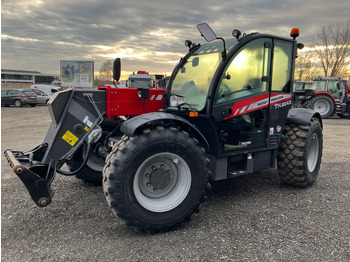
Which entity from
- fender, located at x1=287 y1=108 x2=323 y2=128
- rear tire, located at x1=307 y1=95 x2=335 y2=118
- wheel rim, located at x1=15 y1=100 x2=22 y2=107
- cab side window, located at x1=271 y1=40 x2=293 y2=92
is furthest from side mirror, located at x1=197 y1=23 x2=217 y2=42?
wheel rim, located at x1=15 y1=100 x2=22 y2=107

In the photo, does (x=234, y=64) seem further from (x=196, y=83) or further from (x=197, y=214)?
(x=197, y=214)

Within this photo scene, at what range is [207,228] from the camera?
10.8 ft

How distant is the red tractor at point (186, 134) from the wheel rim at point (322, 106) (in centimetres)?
1228

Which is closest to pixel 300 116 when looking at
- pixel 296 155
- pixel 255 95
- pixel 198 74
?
pixel 296 155

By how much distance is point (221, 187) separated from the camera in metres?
4.61

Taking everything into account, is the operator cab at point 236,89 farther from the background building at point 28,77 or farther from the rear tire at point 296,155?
the background building at point 28,77

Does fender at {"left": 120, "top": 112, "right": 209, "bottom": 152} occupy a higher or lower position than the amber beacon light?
lower

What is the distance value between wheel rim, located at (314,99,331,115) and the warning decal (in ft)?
49.9

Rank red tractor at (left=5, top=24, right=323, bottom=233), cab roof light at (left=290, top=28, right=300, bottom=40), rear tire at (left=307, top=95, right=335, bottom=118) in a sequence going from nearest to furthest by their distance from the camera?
1. red tractor at (left=5, top=24, right=323, bottom=233)
2. cab roof light at (left=290, top=28, right=300, bottom=40)
3. rear tire at (left=307, top=95, right=335, bottom=118)

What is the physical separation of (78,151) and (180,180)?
162 centimetres

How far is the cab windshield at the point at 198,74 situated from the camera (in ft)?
12.2

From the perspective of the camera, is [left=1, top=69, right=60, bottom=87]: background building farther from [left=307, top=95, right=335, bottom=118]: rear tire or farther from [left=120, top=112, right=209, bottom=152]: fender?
[left=120, top=112, right=209, bottom=152]: fender

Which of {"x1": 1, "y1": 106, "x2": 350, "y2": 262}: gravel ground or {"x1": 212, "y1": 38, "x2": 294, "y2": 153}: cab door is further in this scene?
{"x1": 212, "y1": 38, "x2": 294, "y2": 153}: cab door

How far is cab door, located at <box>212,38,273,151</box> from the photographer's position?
145 inches
